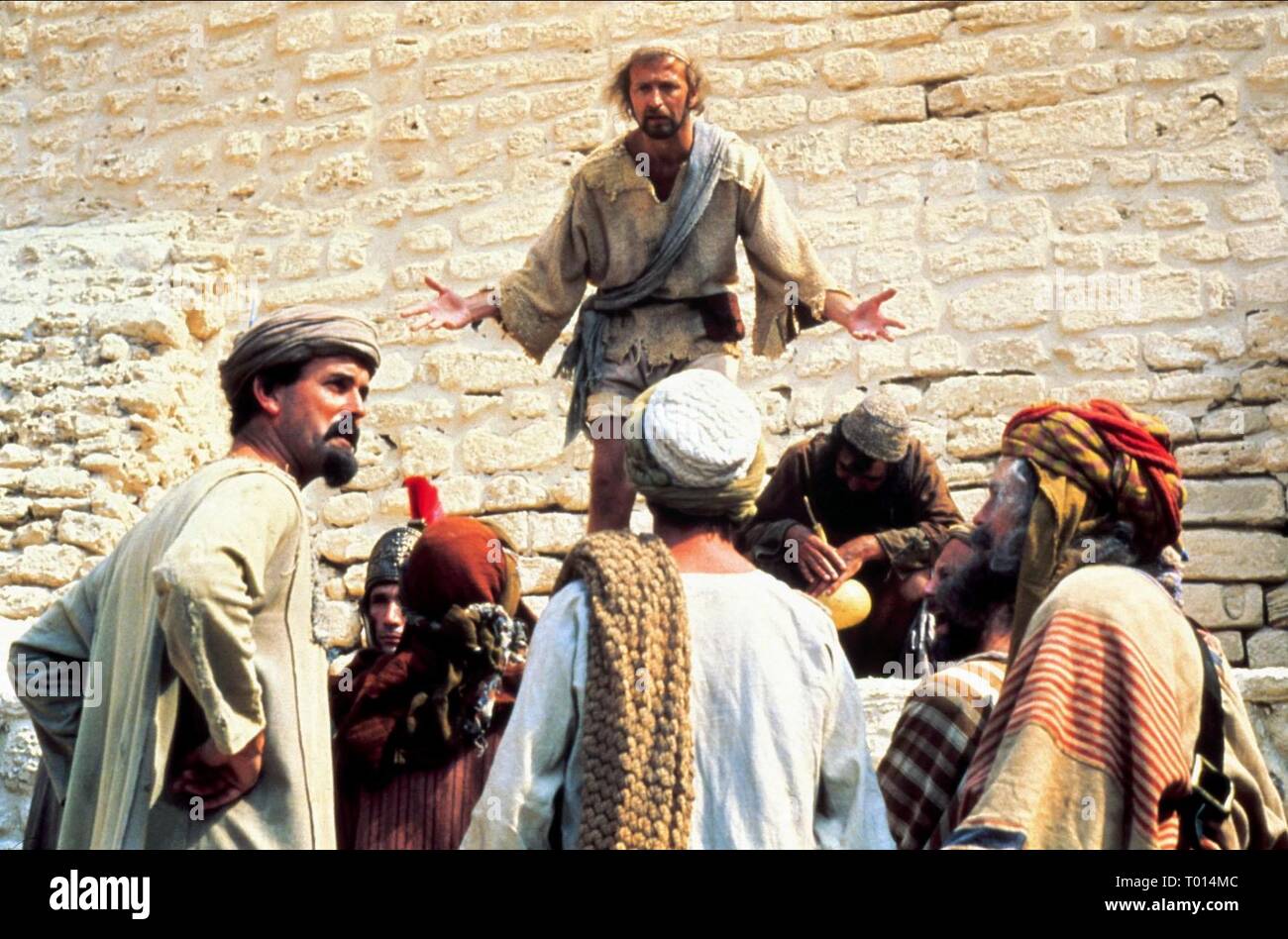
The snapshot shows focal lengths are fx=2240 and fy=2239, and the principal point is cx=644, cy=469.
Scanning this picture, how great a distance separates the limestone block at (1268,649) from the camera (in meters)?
8.02

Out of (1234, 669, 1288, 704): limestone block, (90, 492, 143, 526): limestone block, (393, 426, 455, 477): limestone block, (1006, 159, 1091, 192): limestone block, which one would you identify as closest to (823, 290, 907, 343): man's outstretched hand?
(1234, 669, 1288, 704): limestone block

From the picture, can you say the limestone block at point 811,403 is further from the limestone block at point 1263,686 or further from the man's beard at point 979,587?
the man's beard at point 979,587

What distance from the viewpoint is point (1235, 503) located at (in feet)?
27.0

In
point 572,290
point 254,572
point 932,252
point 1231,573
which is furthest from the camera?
point 932,252

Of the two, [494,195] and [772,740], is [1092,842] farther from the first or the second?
[494,195]

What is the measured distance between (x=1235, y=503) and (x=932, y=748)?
431cm

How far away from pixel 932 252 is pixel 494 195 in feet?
6.20

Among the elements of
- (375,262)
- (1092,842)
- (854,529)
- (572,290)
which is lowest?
(1092,842)

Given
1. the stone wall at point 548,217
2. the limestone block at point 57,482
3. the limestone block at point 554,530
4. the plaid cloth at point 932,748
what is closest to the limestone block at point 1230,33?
the stone wall at point 548,217

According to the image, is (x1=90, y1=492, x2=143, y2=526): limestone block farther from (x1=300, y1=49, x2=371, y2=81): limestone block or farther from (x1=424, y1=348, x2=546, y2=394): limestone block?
(x1=300, y1=49, x2=371, y2=81): limestone block

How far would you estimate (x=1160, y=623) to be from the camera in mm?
3898

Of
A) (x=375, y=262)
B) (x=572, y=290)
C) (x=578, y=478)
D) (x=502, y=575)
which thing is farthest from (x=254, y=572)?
(x=375, y=262)

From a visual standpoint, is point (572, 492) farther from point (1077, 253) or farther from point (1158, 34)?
point (1158, 34)

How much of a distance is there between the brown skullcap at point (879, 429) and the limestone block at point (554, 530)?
6.27 feet
